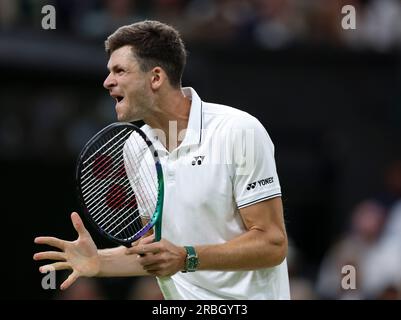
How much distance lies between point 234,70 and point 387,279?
122 inches

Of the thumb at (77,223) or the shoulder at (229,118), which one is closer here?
the thumb at (77,223)

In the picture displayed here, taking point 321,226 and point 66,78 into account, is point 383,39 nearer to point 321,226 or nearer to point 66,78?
point 321,226

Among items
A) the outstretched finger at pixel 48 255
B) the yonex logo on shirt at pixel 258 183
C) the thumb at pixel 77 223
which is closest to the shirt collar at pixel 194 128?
the yonex logo on shirt at pixel 258 183

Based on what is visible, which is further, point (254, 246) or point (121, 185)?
point (121, 185)

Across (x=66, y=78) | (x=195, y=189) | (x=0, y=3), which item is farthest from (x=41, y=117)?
(x=195, y=189)

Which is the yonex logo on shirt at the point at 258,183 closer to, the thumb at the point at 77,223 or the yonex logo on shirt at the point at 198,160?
the yonex logo on shirt at the point at 198,160

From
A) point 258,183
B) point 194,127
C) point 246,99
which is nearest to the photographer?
point 258,183

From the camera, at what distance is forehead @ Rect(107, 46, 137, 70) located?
6.07 meters

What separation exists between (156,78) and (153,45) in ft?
0.59

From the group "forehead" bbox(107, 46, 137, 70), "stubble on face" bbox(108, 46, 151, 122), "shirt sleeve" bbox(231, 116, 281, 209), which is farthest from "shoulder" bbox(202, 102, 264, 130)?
"forehead" bbox(107, 46, 137, 70)

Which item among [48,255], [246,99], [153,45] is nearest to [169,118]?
[153,45]

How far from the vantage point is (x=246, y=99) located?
1217cm

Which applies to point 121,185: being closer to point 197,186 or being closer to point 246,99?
point 197,186

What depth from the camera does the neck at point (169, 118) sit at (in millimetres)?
6168
